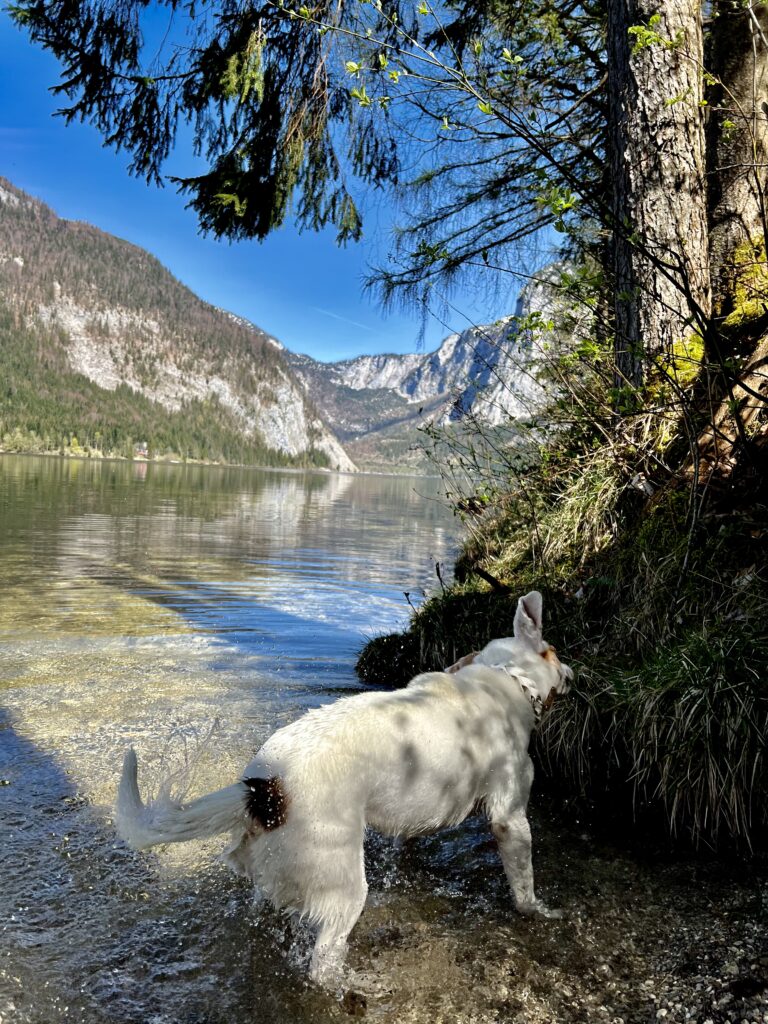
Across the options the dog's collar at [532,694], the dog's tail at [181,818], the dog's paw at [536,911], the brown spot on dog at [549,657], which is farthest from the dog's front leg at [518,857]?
the dog's tail at [181,818]

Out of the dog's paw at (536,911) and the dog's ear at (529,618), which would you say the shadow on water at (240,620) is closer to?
the dog's ear at (529,618)

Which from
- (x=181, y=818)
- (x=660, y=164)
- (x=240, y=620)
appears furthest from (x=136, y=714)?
(x=660, y=164)

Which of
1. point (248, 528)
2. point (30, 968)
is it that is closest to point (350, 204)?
point (30, 968)

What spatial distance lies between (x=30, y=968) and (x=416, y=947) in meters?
1.63

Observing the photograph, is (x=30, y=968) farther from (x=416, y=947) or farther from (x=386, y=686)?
(x=386, y=686)

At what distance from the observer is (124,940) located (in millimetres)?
2867

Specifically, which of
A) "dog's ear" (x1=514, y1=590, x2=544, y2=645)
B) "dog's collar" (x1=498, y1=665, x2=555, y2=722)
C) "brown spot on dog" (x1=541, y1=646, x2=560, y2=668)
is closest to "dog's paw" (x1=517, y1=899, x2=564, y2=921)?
"dog's collar" (x1=498, y1=665, x2=555, y2=722)

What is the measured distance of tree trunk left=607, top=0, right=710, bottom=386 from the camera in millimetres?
5660

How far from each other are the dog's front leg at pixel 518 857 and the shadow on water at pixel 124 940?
1.01 meters

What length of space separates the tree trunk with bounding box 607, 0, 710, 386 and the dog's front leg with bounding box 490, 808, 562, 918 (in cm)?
397

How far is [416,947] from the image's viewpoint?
2.93 metres

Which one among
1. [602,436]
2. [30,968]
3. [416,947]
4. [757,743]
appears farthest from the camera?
[602,436]

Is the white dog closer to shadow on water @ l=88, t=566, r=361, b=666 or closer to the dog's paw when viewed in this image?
the dog's paw

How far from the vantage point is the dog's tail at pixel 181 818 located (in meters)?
2.37
